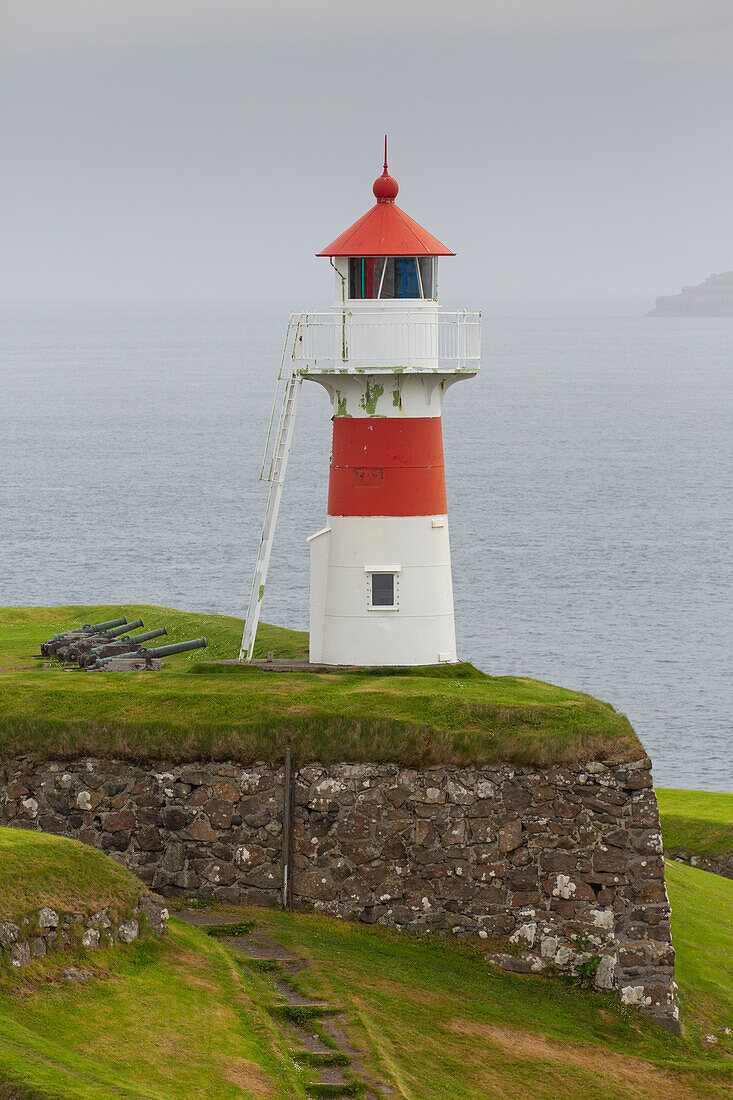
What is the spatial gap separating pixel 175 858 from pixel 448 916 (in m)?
4.50

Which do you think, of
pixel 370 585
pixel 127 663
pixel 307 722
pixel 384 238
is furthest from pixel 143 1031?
pixel 384 238

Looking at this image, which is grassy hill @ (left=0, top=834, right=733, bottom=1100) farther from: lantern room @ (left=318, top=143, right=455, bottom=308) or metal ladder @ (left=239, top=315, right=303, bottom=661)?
lantern room @ (left=318, top=143, right=455, bottom=308)

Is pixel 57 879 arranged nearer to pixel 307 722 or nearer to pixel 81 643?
pixel 307 722

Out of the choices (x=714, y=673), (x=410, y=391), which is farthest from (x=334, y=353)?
(x=714, y=673)

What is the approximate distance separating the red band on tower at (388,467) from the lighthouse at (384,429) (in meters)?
0.02

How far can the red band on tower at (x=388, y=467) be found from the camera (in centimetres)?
3017

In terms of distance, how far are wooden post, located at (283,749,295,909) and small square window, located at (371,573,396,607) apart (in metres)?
6.43

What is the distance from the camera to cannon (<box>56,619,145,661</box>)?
32938 mm

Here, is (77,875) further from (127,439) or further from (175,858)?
(127,439)

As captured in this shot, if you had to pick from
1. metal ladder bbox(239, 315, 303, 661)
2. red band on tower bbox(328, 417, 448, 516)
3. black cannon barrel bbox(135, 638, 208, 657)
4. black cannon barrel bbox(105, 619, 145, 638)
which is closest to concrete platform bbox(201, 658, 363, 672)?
metal ladder bbox(239, 315, 303, 661)

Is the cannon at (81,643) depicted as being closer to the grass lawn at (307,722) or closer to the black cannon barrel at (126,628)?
the black cannon barrel at (126,628)

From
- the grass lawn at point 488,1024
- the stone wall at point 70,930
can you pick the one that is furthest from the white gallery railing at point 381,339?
the stone wall at point 70,930

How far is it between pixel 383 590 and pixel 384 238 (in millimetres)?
6929

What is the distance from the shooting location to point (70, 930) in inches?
766
